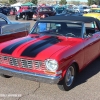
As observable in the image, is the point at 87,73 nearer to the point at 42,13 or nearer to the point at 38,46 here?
the point at 38,46

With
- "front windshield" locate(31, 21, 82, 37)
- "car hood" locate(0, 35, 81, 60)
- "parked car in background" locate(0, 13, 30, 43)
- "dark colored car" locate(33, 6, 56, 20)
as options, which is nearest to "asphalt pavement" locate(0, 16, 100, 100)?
"car hood" locate(0, 35, 81, 60)

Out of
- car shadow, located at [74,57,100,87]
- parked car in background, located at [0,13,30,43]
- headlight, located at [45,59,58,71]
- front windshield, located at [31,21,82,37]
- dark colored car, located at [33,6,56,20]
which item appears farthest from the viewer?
dark colored car, located at [33,6,56,20]

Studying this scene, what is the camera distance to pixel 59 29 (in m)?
5.17

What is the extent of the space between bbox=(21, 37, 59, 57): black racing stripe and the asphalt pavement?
0.80 m

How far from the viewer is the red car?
3.85m

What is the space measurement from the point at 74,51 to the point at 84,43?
59cm

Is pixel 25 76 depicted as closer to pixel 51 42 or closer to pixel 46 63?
pixel 46 63

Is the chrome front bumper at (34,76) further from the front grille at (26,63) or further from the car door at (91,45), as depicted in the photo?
the car door at (91,45)

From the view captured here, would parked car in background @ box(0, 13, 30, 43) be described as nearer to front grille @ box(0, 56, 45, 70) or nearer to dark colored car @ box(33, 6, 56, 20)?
front grille @ box(0, 56, 45, 70)

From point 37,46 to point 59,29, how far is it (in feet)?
3.66

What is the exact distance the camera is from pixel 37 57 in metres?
3.86

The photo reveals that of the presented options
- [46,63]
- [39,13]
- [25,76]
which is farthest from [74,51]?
[39,13]

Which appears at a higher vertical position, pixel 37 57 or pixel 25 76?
pixel 37 57

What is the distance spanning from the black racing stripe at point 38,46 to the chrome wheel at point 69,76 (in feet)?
2.18
